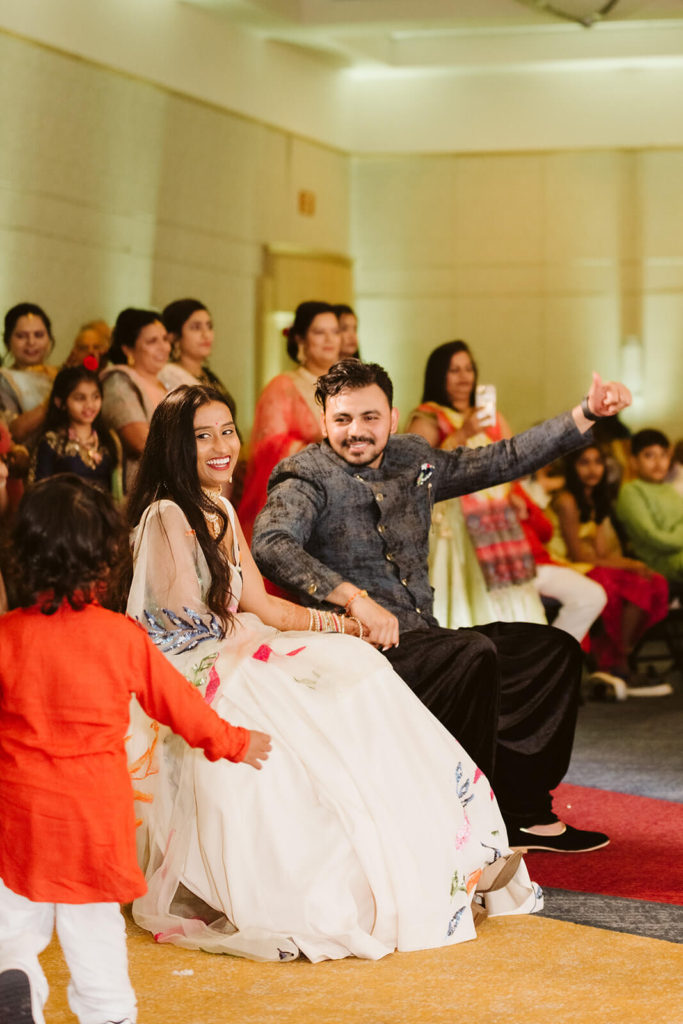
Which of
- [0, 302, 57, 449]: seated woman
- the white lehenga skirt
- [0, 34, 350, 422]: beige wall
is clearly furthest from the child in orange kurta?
[0, 34, 350, 422]: beige wall

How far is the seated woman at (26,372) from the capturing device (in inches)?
188

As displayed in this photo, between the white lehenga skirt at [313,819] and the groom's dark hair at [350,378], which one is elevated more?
the groom's dark hair at [350,378]

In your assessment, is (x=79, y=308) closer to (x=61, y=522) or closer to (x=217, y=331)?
(x=217, y=331)

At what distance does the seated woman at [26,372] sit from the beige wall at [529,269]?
3.21 meters

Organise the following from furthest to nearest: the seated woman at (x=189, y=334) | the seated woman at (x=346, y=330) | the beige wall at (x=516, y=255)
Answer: the beige wall at (x=516, y=255) < the seated woman at (x=346, y=330) < the seated woman at (x=189, y=334)

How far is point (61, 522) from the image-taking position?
2.08 metres

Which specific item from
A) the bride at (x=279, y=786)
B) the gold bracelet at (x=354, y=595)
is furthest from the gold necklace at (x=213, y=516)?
the gold bracelet at (x=354, y=595)

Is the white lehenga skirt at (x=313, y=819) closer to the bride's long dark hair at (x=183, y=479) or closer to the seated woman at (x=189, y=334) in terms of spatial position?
the bride's long dark hair at (x=183, y=479)

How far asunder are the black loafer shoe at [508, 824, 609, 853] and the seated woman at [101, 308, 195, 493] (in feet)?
6.78

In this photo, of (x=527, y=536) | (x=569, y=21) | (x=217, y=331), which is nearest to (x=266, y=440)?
(x=527, y=536)

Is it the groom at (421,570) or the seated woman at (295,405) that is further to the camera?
the seated woman at (295,405)

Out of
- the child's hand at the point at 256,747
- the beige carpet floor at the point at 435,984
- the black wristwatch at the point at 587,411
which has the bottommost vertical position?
the beige carpet floor at the point at 435,984

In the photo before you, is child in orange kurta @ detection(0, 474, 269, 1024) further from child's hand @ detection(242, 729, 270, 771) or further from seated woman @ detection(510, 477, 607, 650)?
seated woman @ detection(510, 477, 607, 650)

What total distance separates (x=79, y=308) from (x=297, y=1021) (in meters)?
4.16
